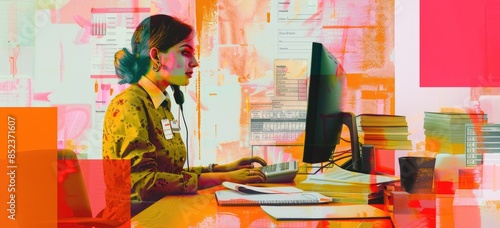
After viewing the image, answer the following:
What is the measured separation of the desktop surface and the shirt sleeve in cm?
5

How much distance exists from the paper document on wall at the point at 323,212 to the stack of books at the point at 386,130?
298 mm

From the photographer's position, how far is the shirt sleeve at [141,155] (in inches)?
92.3

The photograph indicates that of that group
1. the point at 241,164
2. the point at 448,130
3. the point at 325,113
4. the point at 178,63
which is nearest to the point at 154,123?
the point at 178,63

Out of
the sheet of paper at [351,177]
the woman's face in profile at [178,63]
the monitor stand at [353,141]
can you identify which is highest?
the woman's face in profile at [178,63]

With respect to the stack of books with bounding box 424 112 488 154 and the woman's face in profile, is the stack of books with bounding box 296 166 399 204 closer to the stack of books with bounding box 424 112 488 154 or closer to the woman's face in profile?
the stack of books with bounding box 424 112 488 154

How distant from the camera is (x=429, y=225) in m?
2.28

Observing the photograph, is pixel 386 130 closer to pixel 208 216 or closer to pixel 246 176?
pixel 246 176

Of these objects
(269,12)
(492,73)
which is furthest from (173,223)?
(492,73)

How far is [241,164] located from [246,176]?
56mm

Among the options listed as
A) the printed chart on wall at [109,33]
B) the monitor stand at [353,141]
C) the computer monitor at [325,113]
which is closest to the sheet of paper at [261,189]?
the computer monitor at [325,113]

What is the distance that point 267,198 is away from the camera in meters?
2.24

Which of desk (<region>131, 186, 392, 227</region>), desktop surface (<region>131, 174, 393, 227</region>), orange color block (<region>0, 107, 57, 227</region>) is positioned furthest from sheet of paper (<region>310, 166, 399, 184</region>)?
orange color block (<region>0, 107, 57, 227</region>)

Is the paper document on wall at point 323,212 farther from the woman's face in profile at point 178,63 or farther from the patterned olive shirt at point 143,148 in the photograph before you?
the woman's face in profile at point 178,63

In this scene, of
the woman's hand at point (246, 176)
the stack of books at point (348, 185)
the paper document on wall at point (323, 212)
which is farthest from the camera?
the woman's hand at point (246, 176)
